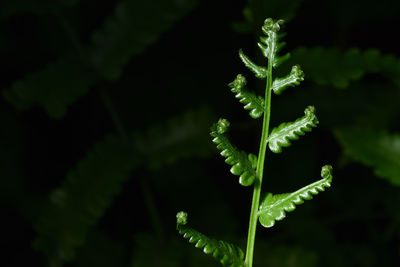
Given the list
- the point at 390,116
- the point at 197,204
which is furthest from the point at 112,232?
the point at 390,116

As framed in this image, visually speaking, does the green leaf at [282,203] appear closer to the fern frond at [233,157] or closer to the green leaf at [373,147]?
the fern frond at [233,157]

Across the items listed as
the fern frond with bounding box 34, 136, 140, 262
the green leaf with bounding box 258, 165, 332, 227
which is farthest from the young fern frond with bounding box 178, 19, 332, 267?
the fern frond with bounding box 34, 136, 140, 262

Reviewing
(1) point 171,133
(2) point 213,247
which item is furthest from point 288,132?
(1) point 171,133

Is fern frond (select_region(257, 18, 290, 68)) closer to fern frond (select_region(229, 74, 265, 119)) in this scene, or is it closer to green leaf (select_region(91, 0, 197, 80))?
fern frond (select_region(229, 74, 265, 119))

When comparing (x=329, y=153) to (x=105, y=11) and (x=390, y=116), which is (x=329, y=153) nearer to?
(x=390, y=116)

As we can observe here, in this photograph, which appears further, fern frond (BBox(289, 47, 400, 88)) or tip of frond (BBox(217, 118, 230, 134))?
fern frond (BBox(289, 47, 400, 88))
